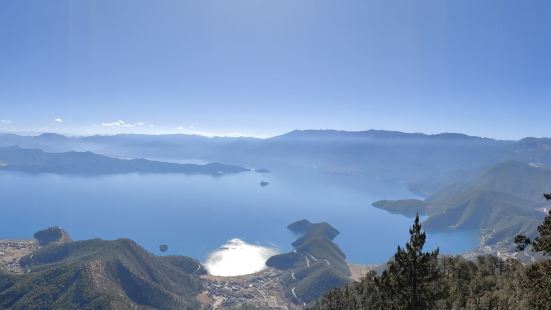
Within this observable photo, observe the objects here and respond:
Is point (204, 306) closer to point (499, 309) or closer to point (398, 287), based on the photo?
point (499, 309)

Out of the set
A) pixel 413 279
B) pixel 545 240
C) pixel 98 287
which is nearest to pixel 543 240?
pixel 545 240

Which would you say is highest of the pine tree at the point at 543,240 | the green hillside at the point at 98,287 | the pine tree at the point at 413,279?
the pine tree at the point at 543,240

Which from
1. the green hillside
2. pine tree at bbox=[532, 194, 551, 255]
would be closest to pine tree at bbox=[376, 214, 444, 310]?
pine tree at bbox=[532, 194, 551, 255]

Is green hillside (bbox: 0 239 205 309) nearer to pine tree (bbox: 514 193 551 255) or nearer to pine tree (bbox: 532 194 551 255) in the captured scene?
pine tree (bbox: 514 193 551 255)

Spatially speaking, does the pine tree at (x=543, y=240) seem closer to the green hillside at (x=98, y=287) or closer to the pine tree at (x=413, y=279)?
the pine tree at (x=413, y=279)

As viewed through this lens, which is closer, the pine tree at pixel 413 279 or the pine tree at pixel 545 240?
the pine tree at pixel 545 240

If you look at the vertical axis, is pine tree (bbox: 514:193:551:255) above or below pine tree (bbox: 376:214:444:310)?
above

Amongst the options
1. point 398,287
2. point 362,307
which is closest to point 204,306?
point 362,307

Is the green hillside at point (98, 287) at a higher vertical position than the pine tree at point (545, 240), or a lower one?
lower

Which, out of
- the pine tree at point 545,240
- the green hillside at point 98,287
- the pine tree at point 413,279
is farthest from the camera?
the green hillside at point 98,287

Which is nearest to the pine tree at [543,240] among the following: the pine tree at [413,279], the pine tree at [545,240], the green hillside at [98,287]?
the pine tree at [545,240]

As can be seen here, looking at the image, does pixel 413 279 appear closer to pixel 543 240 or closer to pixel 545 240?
pixel 545 240
